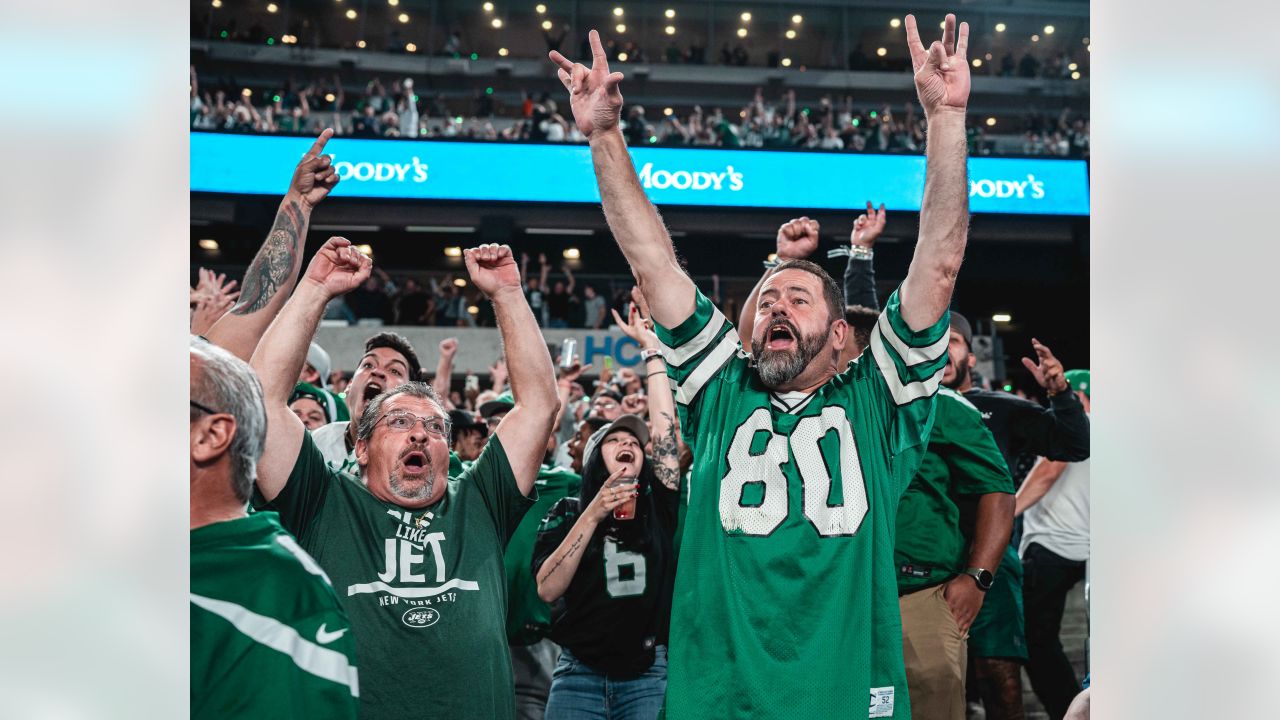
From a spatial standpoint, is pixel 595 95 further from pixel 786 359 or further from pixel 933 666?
pixel 933 666

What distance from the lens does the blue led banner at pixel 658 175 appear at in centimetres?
1839

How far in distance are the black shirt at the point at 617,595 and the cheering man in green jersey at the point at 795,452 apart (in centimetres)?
136

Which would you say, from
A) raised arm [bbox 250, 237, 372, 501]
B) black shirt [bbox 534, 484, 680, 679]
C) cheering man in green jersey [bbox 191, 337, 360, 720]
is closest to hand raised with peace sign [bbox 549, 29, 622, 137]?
raised arm [bbox 250, 237, 372, 501]

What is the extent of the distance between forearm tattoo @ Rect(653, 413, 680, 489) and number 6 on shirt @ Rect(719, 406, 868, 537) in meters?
1.32

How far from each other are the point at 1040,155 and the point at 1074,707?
19.2m

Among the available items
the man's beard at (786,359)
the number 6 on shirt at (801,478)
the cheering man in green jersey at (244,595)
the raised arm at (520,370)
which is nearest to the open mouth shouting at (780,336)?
the man's beard at (786,359)

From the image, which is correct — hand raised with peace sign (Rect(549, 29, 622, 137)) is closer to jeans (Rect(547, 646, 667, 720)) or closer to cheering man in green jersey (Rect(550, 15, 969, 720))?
cheering man in green jersey (Rect(550, 15, 969, 720))

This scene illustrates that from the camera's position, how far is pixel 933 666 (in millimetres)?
3223

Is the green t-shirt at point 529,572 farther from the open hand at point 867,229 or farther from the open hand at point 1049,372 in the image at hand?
the open hand at point 1049,372

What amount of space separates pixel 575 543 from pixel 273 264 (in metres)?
1.47

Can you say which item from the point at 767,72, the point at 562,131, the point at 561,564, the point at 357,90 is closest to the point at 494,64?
the point at 357,90

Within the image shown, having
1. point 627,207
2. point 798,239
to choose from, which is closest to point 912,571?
point 798,239
